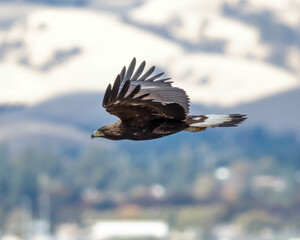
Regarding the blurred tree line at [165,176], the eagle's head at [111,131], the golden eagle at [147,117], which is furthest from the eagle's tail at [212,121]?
the blurred tree line at [165,176]

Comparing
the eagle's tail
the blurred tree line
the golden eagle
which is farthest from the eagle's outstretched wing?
the blurred tree line

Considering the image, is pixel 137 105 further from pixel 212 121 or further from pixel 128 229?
pixel 128 229

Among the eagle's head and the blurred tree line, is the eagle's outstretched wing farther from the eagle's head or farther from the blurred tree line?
the blurred tree line

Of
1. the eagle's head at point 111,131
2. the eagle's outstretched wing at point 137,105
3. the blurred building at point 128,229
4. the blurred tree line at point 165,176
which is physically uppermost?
the blurred tree line at point 165,176

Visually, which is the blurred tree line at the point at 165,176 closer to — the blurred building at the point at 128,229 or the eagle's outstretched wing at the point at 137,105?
the blurred building at the point at 128,229

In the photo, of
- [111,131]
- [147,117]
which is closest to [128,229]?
[111,131]

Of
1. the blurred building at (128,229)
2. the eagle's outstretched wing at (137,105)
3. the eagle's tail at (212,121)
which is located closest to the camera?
the eagle's outstretched wing at (137,105)

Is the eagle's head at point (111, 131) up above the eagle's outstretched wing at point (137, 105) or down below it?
below

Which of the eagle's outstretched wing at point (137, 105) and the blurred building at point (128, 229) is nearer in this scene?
the eagle's outstretched wing at point (137, 105)
